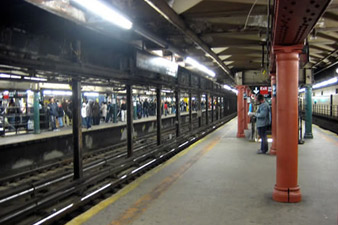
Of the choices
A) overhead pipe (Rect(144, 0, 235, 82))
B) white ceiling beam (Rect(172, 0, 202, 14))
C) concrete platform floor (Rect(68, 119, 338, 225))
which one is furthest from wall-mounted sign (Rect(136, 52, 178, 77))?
concrete platform floor (Rect(68, 119, 338, 225))

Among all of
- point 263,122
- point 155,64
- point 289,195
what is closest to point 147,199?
point 289,195

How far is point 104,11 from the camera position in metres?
4.00

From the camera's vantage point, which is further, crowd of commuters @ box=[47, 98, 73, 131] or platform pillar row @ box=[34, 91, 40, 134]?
crowd of commuters @ box=[47, 98, 73, 131]

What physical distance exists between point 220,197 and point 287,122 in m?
1.47

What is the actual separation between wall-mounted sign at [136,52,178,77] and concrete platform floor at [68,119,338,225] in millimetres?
2489

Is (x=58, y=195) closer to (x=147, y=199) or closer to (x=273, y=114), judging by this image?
(x=147, y=199)

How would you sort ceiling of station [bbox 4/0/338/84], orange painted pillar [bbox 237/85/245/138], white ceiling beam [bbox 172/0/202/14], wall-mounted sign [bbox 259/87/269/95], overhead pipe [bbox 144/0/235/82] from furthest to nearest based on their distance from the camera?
wall-mounted sign [bbox 259/87/269/95] → orange painted pillar [bbox 237/85/245/138] → white ceiling beam [bbox 172/0/202/14] → ceiling of station [bbox 4/0/338/84] → overhead pipe [bbox 144/0/235/82]

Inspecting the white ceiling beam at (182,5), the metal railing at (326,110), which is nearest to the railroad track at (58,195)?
the white ceiling beam at (182,5)

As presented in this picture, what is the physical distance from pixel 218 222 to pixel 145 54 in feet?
16.7

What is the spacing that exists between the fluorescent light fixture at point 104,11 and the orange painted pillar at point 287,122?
2.24 m

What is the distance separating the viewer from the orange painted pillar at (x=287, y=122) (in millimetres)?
4324

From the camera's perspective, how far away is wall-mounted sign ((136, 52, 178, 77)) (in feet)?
24.5

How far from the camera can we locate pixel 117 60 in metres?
7.08

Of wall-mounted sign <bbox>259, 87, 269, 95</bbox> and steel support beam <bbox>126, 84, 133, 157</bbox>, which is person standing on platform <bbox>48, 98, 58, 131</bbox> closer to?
steel support beam <bbox>126, 84, 133, 157</bbox>
